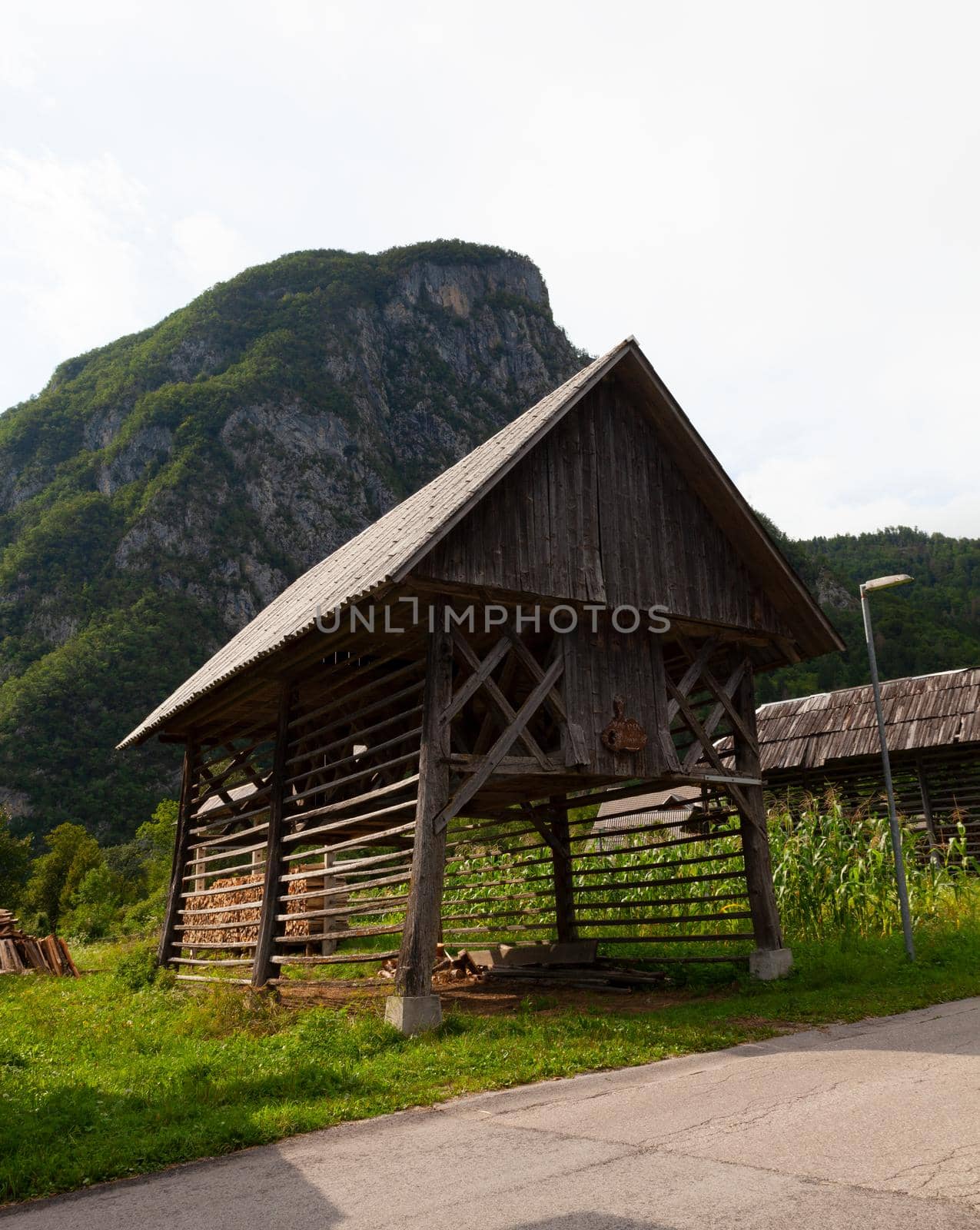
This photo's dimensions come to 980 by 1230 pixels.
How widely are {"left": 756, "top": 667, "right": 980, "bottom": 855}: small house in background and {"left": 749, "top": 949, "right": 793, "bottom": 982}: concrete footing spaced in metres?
10.2

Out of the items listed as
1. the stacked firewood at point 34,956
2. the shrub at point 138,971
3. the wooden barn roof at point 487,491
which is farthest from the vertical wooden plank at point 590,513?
the stacked firewood at point 34,956

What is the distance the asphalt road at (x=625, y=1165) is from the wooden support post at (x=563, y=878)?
335 inches

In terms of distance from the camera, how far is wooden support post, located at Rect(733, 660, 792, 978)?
12672 millimetres

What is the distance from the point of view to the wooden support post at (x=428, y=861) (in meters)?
9.69

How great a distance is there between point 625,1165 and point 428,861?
5189mm

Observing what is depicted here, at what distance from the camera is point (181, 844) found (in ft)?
58.3

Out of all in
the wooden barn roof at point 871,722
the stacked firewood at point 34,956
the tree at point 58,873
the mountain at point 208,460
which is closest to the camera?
the stacked firewood at point 34,956

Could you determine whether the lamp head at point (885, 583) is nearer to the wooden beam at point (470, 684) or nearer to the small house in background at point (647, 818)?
the small house in background at point (647, 818)

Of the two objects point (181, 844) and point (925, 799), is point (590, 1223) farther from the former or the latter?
point (925, 799)

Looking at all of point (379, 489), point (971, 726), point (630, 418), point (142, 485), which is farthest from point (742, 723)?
point (379, 489)

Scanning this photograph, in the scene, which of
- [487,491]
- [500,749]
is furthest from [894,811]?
[487,491]

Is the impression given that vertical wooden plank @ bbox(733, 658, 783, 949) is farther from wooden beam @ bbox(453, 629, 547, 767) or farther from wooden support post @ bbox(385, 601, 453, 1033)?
wooden support post @ bbox(385, 601, 453, 1033)

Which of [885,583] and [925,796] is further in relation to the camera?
[925,796]

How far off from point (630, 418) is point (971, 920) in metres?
8.89
